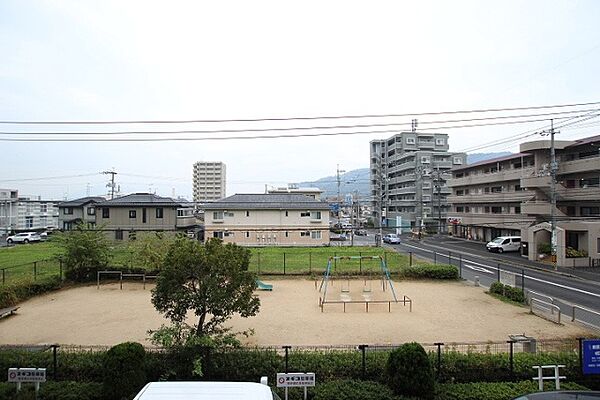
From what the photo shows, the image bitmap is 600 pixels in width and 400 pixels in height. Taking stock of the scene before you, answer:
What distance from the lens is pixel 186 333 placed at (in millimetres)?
8266

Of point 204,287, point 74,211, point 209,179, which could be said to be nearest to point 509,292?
point 204,287

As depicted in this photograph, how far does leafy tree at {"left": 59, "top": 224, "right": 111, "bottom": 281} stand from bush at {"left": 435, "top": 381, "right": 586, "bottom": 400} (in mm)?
18690

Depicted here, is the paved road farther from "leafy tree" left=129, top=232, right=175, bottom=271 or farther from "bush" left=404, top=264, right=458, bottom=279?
"leafy tree" left=129, top=232, right=175, bottom=271

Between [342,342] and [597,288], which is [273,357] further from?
[597,288]

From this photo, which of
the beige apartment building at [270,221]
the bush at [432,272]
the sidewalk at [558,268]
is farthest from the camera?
the beige apartment building at [270,221]

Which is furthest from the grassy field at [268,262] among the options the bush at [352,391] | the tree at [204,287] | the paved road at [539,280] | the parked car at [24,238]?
the bush at [352,391]

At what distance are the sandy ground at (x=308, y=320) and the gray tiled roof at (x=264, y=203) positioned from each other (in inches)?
655

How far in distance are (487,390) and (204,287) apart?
5.95m

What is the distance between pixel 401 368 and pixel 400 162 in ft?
199

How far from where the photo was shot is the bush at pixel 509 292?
1625cm

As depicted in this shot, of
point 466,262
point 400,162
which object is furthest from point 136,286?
point 400,162

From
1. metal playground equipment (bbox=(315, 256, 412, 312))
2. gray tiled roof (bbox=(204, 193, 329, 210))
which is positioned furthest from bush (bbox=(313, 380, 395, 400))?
gray tiled roof (bbox=(204, 193, 329, 210))

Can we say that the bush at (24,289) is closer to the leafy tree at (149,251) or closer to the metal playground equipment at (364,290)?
the leafy tree at (149,251)

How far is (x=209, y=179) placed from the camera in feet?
380
